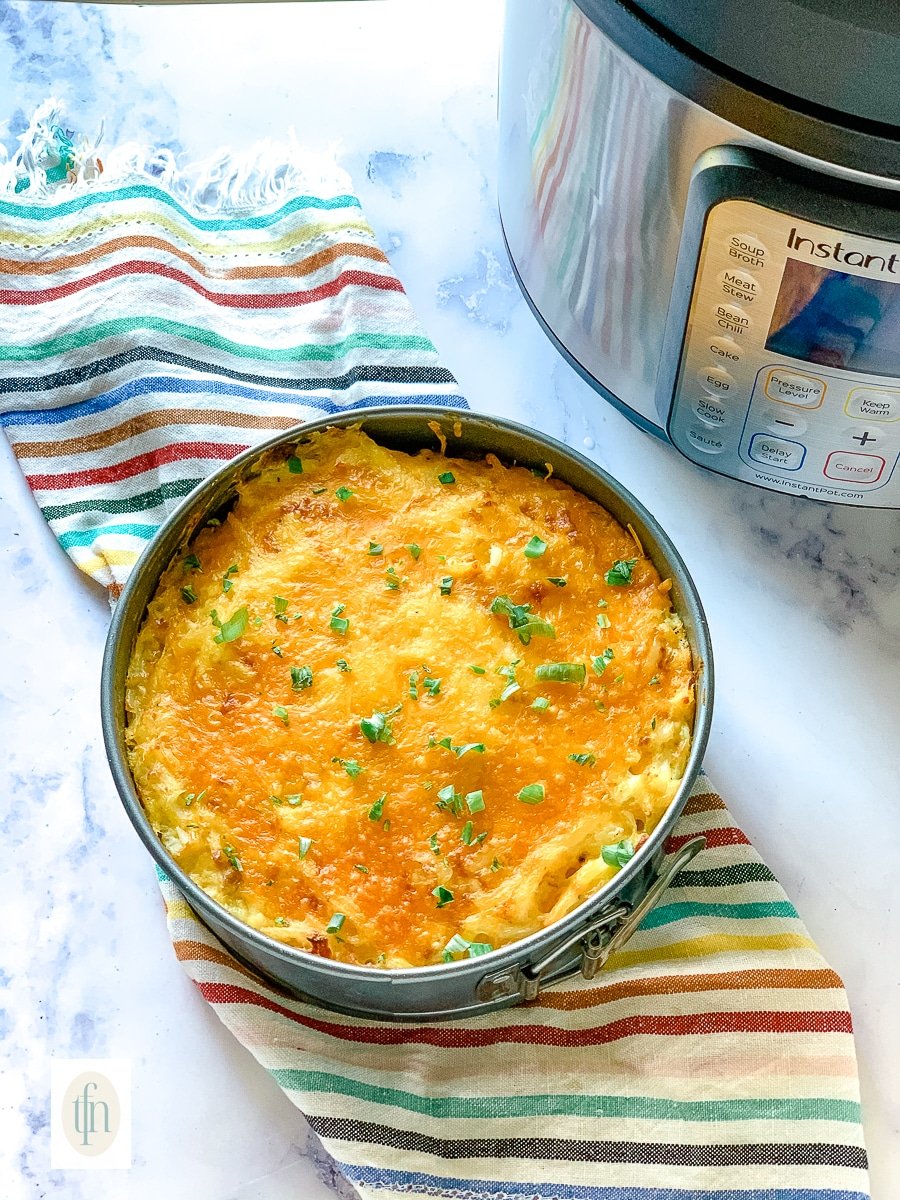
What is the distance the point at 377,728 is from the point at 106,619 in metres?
0.42

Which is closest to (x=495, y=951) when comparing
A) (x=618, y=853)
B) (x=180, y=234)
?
(x=618, y=853)

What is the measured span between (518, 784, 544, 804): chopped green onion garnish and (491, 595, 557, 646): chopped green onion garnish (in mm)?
145

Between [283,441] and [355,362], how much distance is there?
0.23 m

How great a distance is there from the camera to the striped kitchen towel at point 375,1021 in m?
1.27

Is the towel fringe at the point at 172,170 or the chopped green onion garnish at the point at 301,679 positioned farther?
the towel fringe at the point at 172,170

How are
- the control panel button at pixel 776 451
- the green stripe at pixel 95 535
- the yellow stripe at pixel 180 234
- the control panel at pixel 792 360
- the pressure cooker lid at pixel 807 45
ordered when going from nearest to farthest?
the pressure cooker lid at pixel 807 45, the control panel at pixel 792 360, the control panel button at pixel 776 451, the green stripe at pixel 95 535, the yellow stripe at pixel 180 234

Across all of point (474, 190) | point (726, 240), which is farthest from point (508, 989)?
point (474, 190)

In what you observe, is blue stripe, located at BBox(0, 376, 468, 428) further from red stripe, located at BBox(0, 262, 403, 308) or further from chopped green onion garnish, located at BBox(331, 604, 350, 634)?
chopped green onion garnish, located at BBox(331, 604, 350, 634)

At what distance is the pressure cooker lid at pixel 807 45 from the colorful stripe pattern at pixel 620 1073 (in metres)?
0.73

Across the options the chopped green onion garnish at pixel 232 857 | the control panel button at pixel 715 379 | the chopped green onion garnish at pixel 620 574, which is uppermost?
the control panel button at pixel 715 379

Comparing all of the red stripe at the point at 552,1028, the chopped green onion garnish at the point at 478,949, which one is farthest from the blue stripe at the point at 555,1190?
the chopped green onion garnish at the point at 478,949

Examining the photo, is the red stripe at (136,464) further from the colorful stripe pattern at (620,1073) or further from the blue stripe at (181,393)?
the colorful stripe pattern at (620,1073)

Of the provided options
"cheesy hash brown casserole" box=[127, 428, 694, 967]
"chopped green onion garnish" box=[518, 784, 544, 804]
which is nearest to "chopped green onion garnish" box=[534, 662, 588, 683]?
"cheesy hash brown casserole" box=[127, 428, 694, 967]

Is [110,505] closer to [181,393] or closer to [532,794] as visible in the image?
[181,393]
